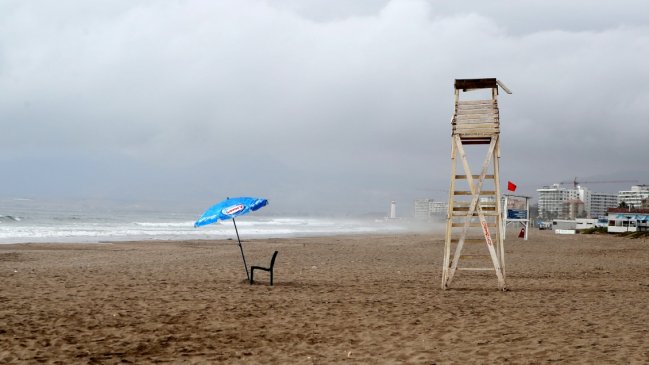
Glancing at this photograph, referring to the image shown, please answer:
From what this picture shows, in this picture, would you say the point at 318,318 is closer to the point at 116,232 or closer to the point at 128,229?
the point at 116,232

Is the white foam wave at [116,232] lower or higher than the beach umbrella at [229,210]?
lower

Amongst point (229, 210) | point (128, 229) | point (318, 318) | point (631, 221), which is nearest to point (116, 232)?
point (128, 229)

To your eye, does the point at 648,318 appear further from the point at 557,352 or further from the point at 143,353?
the point at 143,353

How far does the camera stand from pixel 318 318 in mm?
8633

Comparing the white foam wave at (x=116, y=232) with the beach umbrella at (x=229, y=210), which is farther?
the white foam wave at (x=116, y=232)

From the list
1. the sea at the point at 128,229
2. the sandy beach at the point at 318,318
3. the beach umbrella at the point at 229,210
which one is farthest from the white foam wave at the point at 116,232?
the beach umbrella at the point at 229,210

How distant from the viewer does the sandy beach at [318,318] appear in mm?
6551

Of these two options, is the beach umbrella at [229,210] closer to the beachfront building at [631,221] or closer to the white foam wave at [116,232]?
the white foam wave at [116,232]

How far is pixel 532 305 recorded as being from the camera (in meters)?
9.70

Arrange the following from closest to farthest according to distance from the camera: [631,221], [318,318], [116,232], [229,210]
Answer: [318,318] < [229,210] < [116,232] < [631,221]

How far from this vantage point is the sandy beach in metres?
6.55

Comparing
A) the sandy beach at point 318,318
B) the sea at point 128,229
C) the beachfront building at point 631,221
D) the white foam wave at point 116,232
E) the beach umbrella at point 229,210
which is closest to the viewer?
the sandy beach at point 318,318

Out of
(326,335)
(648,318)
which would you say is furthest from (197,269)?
(648,318)

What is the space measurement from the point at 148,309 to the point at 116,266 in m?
8.01
